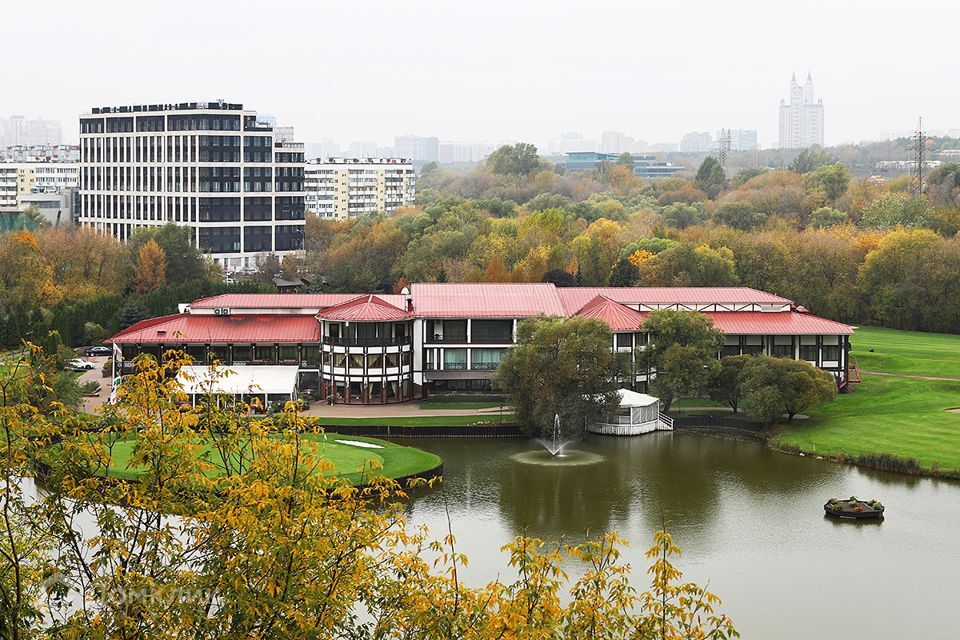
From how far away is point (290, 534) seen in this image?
14984 mm

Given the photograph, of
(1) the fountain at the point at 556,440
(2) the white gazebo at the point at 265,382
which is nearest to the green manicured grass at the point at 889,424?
(1) the fountain at the point at 556,440

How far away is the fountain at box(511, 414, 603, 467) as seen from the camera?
4359 cm

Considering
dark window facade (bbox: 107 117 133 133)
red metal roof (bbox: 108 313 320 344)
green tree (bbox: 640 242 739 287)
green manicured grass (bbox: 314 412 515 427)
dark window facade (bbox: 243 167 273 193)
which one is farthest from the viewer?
dark window facade (bbox: 107 117 133 133)

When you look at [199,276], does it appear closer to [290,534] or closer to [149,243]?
[149,243]

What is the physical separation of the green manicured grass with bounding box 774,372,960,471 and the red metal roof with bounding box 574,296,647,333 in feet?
23.7

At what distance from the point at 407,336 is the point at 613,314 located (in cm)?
780

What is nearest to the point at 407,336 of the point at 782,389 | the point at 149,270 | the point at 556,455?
the point at 556,455

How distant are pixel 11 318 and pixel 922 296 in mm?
41984

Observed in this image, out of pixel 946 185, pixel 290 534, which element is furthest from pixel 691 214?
pixel 290 534

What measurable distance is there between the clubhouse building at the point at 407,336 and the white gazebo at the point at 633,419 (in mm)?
2454

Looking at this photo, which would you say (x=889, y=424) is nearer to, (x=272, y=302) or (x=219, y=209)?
(x=272, y=302)

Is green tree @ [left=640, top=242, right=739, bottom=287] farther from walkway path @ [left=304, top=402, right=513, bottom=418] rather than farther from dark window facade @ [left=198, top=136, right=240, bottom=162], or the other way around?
dark window facade @ [left=198, top=136, right=240, bottom=162]

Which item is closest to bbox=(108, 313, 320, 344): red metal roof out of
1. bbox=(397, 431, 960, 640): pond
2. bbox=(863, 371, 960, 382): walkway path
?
bbox=(397, 431, 960, 640): pond

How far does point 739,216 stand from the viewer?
103m
